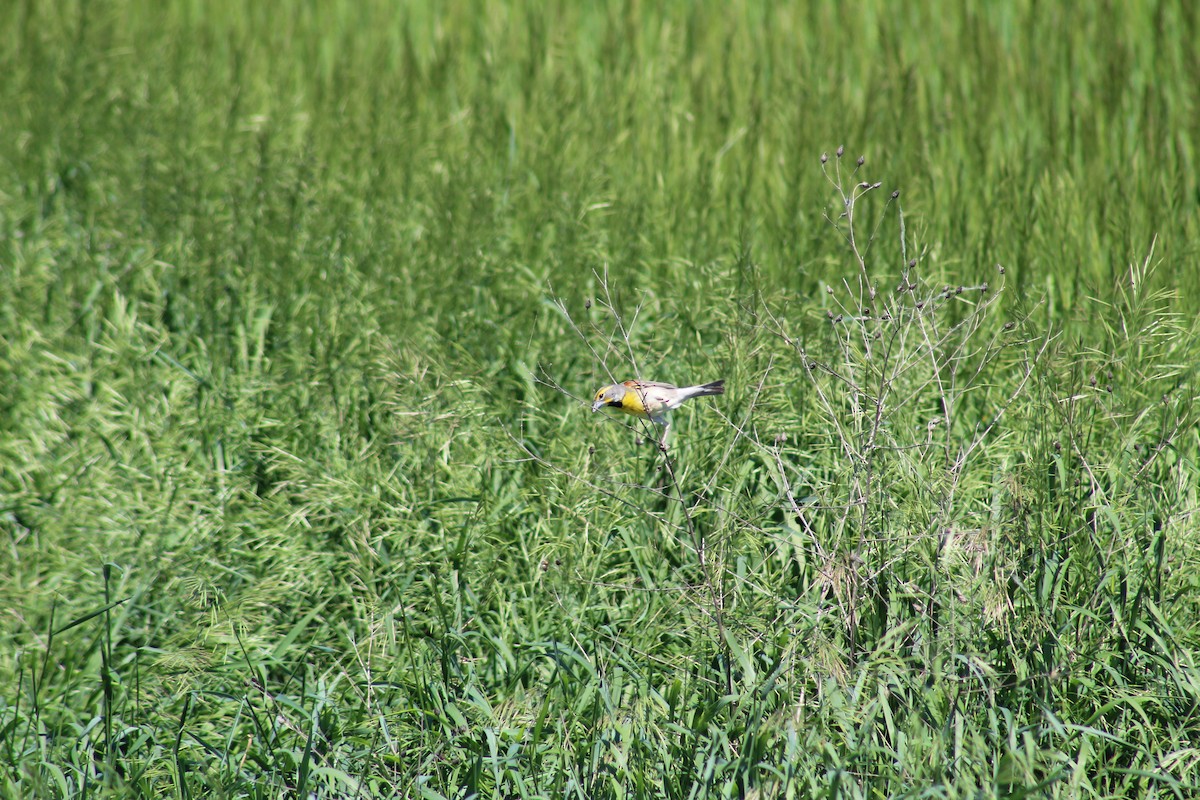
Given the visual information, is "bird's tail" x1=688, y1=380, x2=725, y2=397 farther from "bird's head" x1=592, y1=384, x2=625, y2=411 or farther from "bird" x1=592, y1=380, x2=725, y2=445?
"bird's head" x1=592, y1=384, x2=625, y2=411

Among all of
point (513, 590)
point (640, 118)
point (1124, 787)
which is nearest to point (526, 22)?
point (640, 118)

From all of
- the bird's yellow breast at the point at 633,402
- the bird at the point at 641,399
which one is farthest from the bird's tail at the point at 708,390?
the bird's yellow breast at the point at 633,402

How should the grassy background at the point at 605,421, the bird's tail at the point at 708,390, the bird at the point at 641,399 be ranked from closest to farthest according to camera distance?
the grassy background at the point at 605,421
the bird at the point at 641,399
the bird's tail at the point at 708,390

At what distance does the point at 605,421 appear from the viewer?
3.06 metres

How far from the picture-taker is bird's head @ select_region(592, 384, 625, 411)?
2910mm

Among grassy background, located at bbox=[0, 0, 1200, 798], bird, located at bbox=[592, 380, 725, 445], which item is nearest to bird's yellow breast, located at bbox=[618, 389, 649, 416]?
bird, located at bbox=[592, 380, 725, 445]

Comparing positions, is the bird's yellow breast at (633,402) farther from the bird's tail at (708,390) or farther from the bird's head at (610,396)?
the bird's tail at (708,390)

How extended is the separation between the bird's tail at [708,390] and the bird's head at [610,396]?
227mm

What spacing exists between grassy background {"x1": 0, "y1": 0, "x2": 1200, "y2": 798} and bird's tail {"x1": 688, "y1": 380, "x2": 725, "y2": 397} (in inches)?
2.1

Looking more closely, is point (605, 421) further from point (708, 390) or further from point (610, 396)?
point (708, 390)

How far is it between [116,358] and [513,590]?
6.58 ft

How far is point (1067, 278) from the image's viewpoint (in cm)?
392

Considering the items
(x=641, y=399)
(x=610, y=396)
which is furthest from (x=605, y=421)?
(x=641, y=399)

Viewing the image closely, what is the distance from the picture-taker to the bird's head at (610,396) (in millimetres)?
2910
